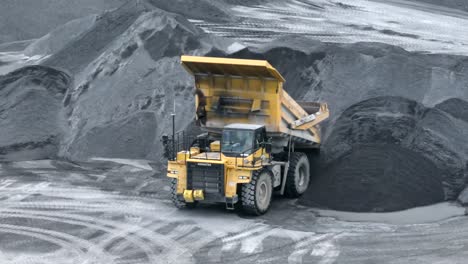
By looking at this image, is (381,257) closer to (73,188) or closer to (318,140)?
(318,140)

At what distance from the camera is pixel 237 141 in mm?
16750

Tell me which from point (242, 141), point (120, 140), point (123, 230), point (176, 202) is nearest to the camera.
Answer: point (123, 230)

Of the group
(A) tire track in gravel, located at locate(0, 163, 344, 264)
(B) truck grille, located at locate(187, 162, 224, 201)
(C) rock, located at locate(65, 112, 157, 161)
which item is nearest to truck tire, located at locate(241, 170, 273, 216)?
(A) tire track in gravel, located at locate(0, 163, 344, 264)

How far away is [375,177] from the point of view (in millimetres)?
17625

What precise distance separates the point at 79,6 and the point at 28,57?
9.00m

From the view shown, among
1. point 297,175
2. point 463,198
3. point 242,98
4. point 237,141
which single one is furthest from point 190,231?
point 463,198

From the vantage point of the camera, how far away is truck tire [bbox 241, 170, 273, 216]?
16.4 metres

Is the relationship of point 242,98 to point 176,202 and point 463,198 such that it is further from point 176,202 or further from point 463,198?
point 463,198

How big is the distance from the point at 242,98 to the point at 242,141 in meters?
1.25

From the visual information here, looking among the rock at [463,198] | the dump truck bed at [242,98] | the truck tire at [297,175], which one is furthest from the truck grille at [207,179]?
the rock at [463,198]

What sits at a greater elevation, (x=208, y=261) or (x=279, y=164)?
(x=279, y=164)

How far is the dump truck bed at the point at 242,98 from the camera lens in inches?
677

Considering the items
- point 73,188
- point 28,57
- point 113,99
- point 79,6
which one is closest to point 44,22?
point 79,6

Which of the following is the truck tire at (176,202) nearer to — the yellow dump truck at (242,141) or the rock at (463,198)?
the yellow dump truck at (242,141)
